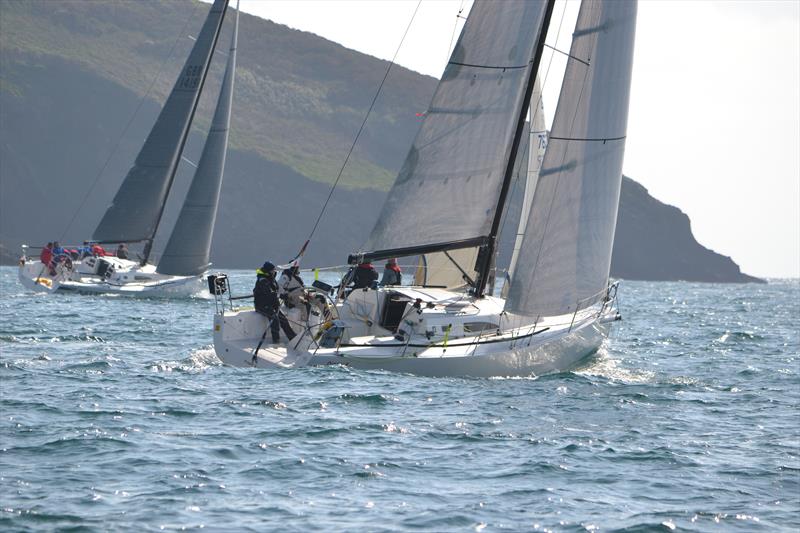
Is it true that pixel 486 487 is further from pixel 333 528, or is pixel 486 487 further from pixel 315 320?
pixel 315 320

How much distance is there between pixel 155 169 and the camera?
4147cm

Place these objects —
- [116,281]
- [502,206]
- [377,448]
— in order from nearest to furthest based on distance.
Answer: [377,448]
[502,206]
[116,281]

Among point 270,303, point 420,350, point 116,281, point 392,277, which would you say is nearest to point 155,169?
point 116,281

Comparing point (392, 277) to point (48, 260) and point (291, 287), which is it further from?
point (48, 260)

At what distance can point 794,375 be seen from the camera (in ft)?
71.4

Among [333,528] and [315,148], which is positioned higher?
[315,148]

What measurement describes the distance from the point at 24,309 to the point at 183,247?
33.6 feet

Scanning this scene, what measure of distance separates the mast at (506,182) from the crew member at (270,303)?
401 cm

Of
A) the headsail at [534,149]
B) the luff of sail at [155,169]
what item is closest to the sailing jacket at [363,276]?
the headsail at [534,149]

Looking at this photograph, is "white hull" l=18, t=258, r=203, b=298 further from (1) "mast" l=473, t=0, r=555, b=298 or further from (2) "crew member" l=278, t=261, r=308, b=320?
(1) "mast" l=473, t=0, r=555, b=298

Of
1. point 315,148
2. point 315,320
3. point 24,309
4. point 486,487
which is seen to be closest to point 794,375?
point 315,320

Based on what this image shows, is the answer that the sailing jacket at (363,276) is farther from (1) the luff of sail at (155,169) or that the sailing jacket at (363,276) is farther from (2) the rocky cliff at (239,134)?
(2) the rocky cliff at (239,134)

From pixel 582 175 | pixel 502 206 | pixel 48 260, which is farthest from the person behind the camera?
pixel 48 260

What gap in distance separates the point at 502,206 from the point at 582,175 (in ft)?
5.31
